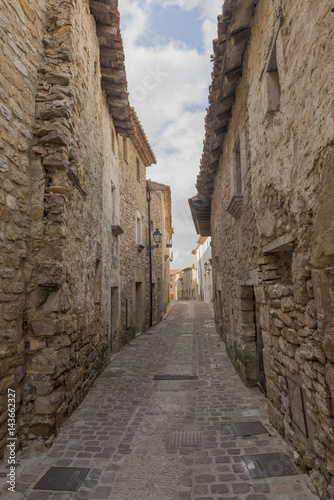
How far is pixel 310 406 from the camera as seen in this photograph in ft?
9.05

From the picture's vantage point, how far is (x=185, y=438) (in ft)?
12.6

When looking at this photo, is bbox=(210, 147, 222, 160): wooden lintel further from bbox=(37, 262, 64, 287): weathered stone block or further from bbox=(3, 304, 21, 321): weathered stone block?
bbox=(3, 304, 21, 321): weathered stone block

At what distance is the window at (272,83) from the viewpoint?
3498mm

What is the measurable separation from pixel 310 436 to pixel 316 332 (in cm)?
102

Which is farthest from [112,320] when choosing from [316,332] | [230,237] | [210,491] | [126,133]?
[316,332]

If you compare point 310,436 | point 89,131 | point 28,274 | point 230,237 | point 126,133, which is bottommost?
point 310,436

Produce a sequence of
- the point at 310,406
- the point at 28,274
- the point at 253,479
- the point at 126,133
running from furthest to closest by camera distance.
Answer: the point at 126,133 → the point at 28,274 → the point at 253,479 → the point at 310,406

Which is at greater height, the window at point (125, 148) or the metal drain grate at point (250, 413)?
the window at point (125, 148)

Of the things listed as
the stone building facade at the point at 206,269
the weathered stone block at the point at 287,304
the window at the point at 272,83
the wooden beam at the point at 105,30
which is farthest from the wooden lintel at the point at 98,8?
the stone building facade at the point at 206,269

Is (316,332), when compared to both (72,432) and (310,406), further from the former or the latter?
(72,432)

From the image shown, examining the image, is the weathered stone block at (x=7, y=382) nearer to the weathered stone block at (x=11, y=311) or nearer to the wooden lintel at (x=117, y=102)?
the weathered stone block at (x=11, y=311)

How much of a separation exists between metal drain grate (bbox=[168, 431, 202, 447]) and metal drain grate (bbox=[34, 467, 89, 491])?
104 cm

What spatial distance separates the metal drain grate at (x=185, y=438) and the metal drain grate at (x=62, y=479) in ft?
3.41

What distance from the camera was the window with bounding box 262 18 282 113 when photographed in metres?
3.50
